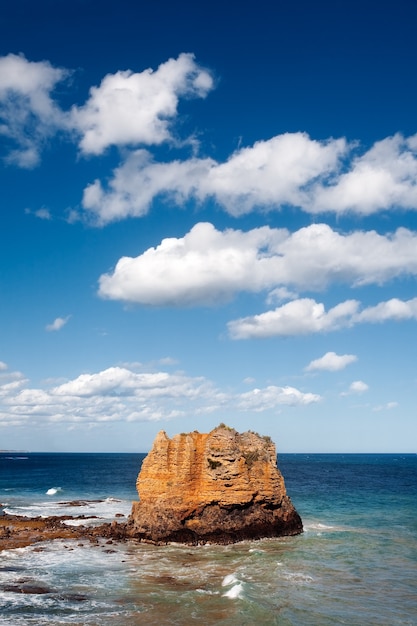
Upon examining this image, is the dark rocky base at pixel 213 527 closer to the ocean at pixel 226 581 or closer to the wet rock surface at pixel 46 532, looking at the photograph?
the ocean at pixel 226 581

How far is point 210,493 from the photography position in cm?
4269

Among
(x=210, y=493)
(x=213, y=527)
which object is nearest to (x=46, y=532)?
(x=213, y=527)

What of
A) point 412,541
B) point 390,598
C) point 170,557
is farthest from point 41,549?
point 412,541

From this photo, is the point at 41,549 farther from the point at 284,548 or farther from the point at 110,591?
the point at 284,548

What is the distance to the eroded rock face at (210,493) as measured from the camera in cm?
4244

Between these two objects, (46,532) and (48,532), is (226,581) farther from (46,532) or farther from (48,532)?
(46,532)

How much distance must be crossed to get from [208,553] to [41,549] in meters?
13.1

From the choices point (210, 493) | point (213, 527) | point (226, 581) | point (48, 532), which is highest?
point (210, 493)

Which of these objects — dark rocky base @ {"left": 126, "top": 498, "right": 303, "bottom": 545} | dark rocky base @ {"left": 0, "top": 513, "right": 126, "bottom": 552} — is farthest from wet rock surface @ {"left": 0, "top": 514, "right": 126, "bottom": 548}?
dark rocky base @ {"left": 126, "top": 498, "right": 303, "bottom": 545}

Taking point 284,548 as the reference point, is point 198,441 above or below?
above

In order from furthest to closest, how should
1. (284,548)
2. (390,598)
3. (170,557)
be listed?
1. (284,548)
2. (170,557)
3. (390,598)

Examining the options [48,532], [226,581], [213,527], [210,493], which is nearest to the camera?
[226,581]

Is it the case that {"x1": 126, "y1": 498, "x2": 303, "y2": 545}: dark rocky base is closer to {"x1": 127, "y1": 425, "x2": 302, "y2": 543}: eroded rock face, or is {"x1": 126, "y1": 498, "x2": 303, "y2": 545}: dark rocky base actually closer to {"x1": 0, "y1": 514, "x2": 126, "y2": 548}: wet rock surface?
{"x1": 127, "y1": 425, "x2": 302, "y2": 543}: eroded rock face

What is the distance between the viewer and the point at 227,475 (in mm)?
43000
